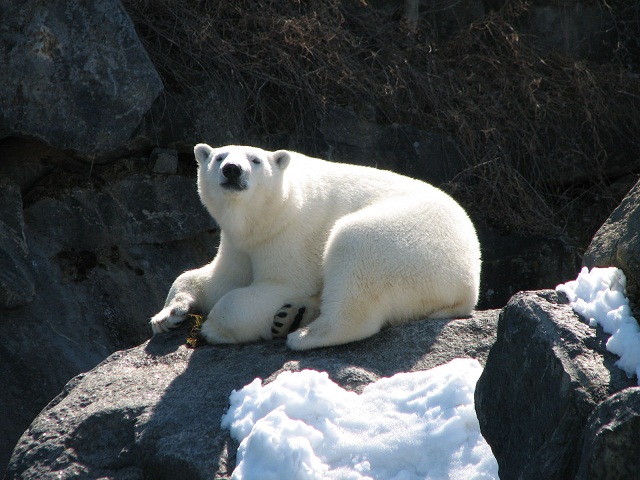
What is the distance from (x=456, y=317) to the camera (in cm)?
521

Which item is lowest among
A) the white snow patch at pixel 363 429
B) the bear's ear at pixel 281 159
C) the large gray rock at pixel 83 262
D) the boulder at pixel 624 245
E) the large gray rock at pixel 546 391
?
the large gray rock at pixel 83 262

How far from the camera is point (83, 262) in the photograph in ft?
24.5

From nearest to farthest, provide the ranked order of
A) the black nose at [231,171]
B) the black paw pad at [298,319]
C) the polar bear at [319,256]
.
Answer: the polar bear at [319,256]
the black nose at [231,171]
the black paw pad at [298,319]

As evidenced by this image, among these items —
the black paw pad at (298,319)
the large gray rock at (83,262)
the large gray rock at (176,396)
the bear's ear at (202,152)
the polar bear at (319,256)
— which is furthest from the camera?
the large gray rock at (83,262)

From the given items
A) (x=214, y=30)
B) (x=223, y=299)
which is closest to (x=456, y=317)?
(x=223, y=299)

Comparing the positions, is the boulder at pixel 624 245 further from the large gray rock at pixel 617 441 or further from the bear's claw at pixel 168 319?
the bear's claw at pixel 168 319

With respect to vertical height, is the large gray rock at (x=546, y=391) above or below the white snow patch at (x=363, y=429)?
above

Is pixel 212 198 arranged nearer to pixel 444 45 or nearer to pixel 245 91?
pixel 245 91

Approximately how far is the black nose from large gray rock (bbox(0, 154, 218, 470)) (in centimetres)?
253

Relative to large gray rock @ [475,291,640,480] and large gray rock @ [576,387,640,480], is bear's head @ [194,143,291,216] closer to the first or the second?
large gray rock @ [475,291,640,480]

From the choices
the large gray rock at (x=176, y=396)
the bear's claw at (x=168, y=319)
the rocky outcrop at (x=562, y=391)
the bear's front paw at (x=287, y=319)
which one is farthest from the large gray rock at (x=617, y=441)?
the bear's claw at (x=168, y=319)

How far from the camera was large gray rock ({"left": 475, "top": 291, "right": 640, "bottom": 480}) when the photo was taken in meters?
2.71

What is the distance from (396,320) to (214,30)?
4.40 meters

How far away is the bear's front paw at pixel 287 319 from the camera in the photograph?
509cm
